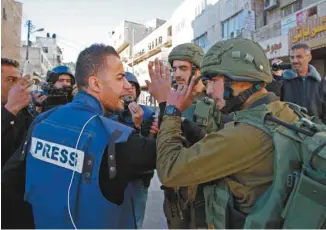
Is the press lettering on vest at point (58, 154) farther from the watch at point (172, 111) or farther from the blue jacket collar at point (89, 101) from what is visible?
the watch at point (172, 111)

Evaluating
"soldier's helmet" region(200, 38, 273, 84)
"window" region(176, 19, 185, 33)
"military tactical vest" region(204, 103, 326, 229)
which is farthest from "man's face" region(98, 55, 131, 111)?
"window" region(176, 19, 185, 33)

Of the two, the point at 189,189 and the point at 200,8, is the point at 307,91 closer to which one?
the point at 189,189

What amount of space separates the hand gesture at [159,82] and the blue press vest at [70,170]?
446mm

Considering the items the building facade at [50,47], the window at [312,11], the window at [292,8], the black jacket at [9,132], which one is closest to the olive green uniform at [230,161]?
the black jacket at [9,132]

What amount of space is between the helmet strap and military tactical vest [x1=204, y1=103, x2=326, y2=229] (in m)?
0.19

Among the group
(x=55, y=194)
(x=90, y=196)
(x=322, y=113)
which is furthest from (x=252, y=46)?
(x=322, y=113)

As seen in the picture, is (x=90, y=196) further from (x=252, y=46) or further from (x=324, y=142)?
(x=252, y=46)

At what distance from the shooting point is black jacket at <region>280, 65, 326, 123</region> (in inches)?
145

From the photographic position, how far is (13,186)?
1.54 m

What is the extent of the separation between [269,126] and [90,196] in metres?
0.80

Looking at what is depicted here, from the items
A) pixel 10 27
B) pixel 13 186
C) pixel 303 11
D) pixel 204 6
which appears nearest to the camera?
pixel 13 186

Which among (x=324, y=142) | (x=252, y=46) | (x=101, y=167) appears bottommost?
(x=101, y=167)

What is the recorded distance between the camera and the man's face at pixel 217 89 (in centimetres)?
162

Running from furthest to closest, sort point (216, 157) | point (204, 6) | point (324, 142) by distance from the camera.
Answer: point (204, 6) → point (216, 157) → point (324, 142)
